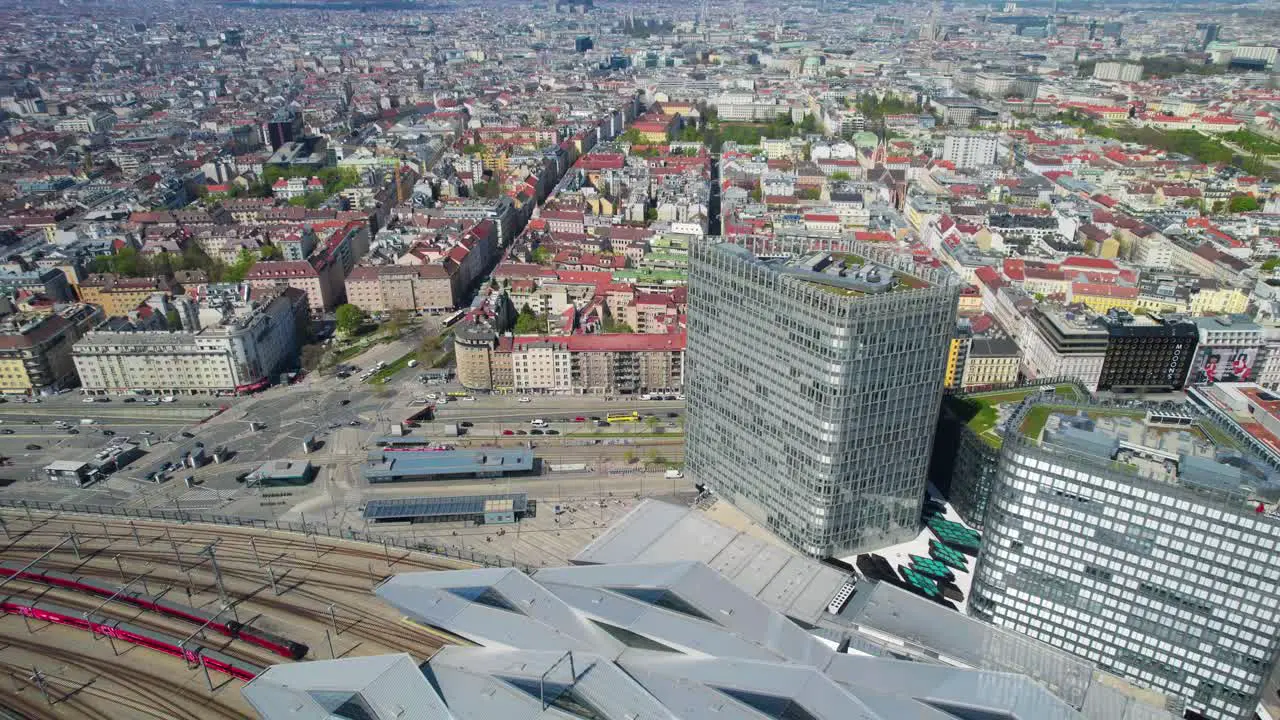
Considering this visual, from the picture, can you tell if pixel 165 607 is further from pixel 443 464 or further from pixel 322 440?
pixel 322 440

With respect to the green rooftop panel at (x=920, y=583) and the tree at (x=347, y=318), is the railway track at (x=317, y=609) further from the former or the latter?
the tree at (x=347, y=318)

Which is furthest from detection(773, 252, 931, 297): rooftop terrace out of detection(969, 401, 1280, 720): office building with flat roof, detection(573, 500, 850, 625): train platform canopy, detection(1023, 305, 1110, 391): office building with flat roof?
detection(1023, 305, 1110, 391): office building with flat roof

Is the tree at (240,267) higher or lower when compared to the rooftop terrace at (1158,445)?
lower

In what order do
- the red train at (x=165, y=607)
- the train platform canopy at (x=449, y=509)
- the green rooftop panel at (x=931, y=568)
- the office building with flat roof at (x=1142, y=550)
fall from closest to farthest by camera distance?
the office building with flat roof at (x=1142, y=550) → the red train at (x=165, y=607) → the green rooftop panel at (x=931, y=568) → the train platform canopy at (x=449, y=509)

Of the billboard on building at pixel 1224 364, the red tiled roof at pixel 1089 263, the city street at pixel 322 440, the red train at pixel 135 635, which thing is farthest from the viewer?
the red tiled roof at pixel 1089 263

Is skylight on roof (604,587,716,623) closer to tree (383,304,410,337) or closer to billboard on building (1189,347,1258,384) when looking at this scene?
tree (383,304,410,337)

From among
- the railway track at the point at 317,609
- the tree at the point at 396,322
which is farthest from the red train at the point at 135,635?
the tree at the point at 396,322

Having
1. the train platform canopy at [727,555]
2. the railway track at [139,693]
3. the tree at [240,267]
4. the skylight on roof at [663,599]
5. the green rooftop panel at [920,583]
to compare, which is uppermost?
the skylight on roof at [663,599]
